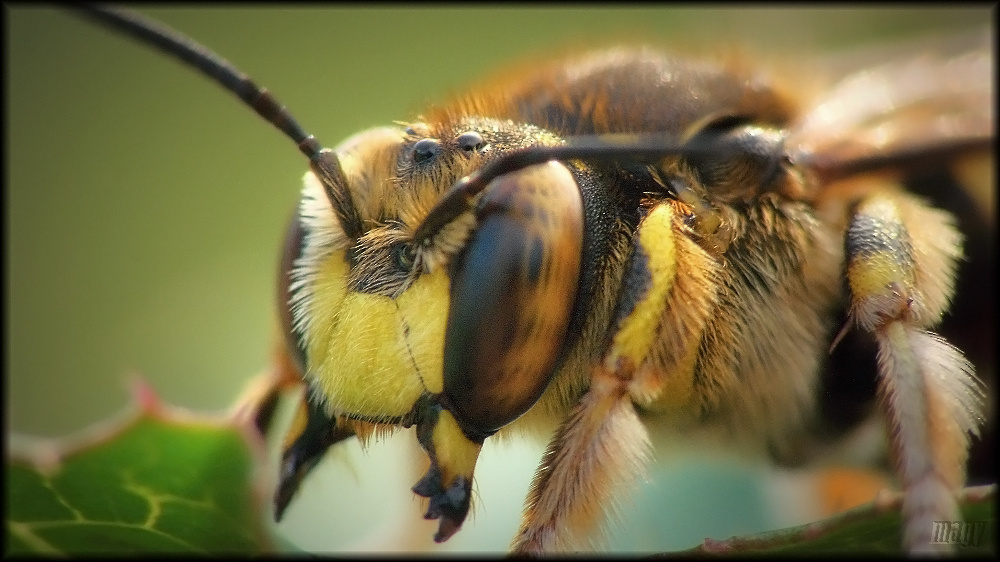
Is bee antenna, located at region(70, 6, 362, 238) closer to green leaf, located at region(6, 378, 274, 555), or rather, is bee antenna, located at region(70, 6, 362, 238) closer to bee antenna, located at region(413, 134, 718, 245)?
bee antenna, located at region(413, 134, 718, 245)

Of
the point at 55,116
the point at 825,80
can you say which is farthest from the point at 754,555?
the point at 55,116

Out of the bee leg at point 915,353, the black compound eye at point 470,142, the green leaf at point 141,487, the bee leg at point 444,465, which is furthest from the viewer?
the black compound eye at point 470,142

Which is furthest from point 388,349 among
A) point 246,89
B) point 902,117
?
point 902,117

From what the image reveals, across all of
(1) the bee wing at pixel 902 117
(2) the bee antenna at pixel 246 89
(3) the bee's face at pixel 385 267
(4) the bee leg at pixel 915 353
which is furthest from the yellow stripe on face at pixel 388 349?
(1) the bee wing at pixel 902 117

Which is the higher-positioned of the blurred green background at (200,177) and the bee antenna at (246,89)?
the bee antenna at (246,89)

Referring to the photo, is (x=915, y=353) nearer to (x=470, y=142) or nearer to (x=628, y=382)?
(x=628, y=382)

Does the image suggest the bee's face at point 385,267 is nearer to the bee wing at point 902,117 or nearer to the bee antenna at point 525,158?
the bee antenna at point 525,158
